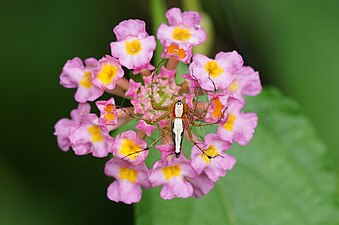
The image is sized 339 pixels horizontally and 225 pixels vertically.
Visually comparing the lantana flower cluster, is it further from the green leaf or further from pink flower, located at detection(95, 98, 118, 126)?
the green leaf

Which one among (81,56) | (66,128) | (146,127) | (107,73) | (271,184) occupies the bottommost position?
(271,184)

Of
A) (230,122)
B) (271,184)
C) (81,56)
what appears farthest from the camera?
(81,56)

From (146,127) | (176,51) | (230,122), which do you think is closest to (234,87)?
(230,122)

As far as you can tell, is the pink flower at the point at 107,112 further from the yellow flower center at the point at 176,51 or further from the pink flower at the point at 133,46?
the yellow flower center at the point at 176,51

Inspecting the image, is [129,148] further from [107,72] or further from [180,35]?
[180,35]

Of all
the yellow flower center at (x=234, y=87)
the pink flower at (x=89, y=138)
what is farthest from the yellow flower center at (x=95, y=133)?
the yellow flower center at (x=234, y=87)

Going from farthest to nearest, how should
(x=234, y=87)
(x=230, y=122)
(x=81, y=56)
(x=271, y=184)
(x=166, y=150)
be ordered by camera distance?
(x=81, y=56) → (x=271, y=184) → (x=234, y=87) → (x=230, y=122) → (x=166, y=150)
